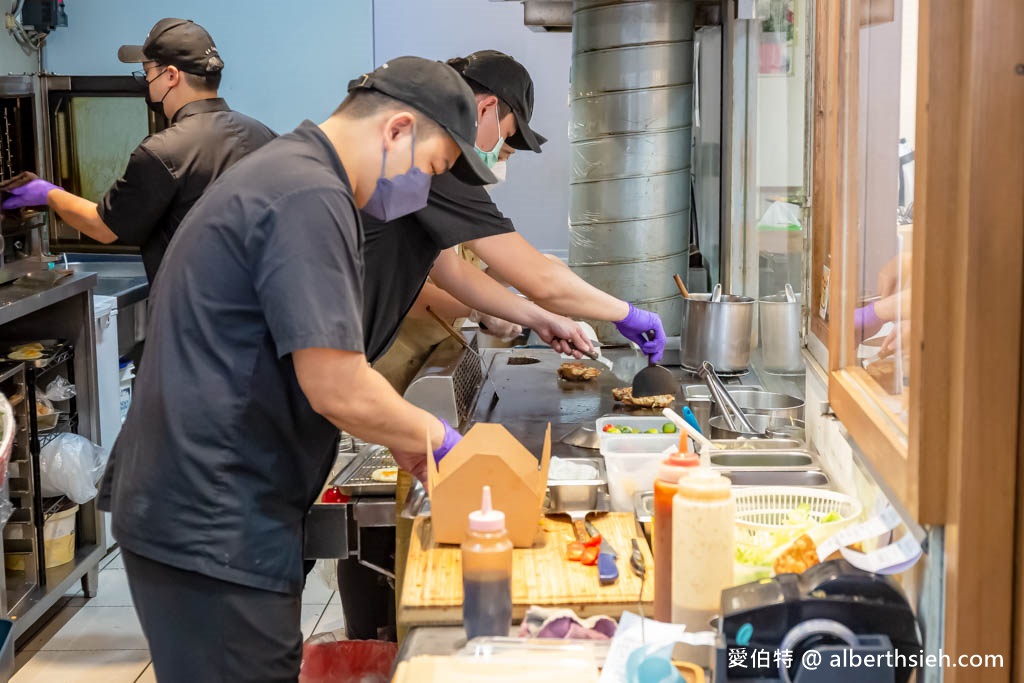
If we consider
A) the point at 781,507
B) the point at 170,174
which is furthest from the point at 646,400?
the point at 170,174

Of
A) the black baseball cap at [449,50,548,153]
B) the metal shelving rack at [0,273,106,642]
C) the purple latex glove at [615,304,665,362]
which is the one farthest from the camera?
the metal shelving rack at [0,273,106,642]

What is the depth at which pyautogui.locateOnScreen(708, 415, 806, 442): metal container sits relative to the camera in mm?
2590

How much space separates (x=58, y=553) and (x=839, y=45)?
3197mm

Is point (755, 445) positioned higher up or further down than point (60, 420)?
higher up

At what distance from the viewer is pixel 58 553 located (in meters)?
3.91

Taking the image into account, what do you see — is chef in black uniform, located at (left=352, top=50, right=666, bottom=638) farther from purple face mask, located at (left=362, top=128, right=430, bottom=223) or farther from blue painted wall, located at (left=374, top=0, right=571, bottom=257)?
blue painted wall, located at (left=374, top=0, right=571, bottom=257)

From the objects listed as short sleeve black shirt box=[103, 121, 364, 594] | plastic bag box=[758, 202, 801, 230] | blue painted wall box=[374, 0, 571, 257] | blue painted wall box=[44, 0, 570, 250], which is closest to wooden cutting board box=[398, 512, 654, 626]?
short sleeve black shirt box=[103, 121, 364, 594]

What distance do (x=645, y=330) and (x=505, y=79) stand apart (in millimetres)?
839

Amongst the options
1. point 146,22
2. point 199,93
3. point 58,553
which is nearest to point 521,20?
point 146,22

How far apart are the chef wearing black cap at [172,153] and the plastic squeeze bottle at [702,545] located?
8.22 feet

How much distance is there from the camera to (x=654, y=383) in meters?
3.05

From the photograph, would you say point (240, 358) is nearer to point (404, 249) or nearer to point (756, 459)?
point (404, 249)

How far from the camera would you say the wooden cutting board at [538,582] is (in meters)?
1.70

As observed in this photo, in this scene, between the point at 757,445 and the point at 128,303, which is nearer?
the point at 757,445
